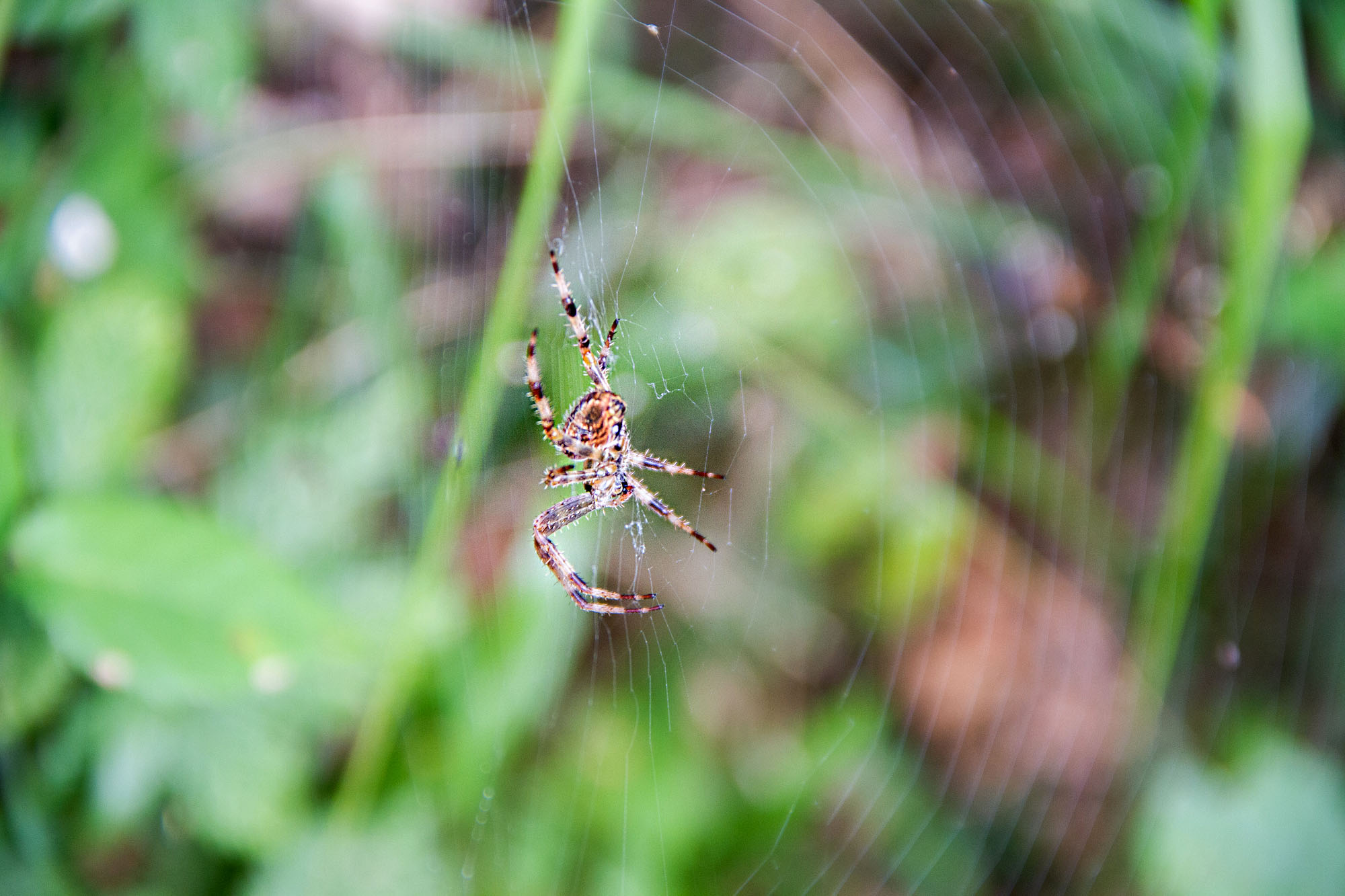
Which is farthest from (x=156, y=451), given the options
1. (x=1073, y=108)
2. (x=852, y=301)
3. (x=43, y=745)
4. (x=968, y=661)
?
(x=1073, y=108)

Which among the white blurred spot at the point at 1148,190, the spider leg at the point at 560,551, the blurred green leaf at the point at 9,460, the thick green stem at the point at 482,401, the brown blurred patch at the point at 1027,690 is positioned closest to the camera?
the thick green stem at the point at 482,401

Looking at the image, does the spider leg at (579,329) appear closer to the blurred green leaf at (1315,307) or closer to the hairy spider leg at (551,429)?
the hairy spider leg at (551,429)

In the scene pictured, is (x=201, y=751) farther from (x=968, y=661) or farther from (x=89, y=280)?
(x=968, y=661)

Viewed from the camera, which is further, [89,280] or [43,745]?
[89,280]

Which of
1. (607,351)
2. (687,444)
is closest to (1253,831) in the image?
(687,444)

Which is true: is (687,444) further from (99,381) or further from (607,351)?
(99,381)

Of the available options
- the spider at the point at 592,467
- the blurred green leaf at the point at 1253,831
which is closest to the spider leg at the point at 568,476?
the spider at the point at 592,467
